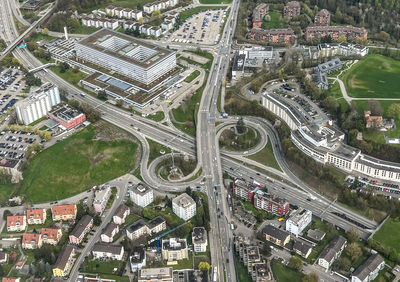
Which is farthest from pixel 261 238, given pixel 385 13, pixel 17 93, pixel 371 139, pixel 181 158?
pixel 385 13

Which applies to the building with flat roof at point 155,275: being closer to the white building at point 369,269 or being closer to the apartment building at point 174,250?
the apartment building at point 174,250

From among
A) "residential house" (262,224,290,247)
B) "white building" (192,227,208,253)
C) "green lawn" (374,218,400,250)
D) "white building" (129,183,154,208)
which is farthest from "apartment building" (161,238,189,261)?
"green lawn" (374,218,400,250)

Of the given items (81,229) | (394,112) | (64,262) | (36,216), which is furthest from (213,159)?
(394,112)

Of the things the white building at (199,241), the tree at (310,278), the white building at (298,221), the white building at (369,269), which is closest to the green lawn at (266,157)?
the white building at (298,221)

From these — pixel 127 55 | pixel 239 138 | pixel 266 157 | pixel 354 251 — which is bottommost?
pixel 266 157

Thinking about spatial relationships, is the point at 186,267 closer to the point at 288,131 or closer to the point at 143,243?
the point at 143,243

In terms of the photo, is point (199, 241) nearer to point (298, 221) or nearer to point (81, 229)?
point (298, 221)

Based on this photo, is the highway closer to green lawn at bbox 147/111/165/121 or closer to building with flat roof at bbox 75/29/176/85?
green lawn at bbox 147/111/165/121
